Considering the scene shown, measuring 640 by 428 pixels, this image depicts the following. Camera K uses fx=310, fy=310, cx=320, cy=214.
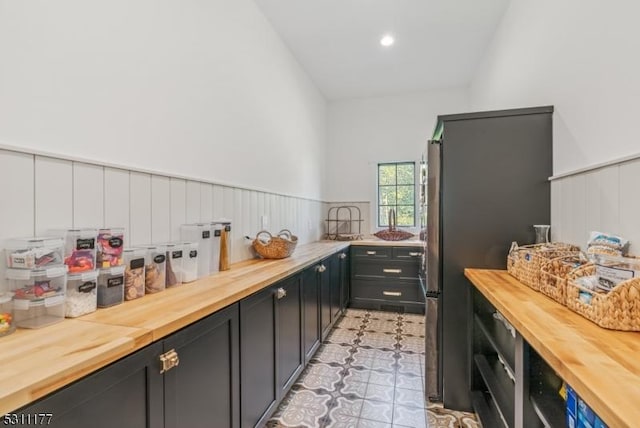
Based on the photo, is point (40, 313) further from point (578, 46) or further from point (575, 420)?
point (578, 46)

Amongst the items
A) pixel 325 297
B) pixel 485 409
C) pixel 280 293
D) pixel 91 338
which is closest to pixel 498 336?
pixel 485 409

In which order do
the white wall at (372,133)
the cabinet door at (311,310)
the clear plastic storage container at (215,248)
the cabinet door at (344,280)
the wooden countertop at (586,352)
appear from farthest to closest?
1. the white wall at (372,133)
2. the cabinet door at (344,280)
3. the cabinet door at (311,310)
4. the clear plastic storage container at (215,248)
5. the wooden countertop at (586,352)

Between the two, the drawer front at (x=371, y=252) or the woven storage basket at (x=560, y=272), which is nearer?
the woven storage basket at (x=560, y=272)

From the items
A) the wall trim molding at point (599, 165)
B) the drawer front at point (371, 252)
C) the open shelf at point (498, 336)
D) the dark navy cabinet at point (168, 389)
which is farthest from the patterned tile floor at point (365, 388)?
the wall trim molding at point (599, 165)

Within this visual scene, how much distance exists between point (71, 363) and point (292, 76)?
3408mm

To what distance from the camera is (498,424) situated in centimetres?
152

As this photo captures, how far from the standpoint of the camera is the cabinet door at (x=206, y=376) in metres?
1.01

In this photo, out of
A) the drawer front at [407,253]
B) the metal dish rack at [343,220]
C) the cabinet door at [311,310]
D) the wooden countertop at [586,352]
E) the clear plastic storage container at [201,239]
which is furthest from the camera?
the metal dish rack at [343,220]

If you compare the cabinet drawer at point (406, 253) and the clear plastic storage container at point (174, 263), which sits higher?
the clear plastic storage container at point (174, 263)

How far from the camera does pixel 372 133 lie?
184 inches

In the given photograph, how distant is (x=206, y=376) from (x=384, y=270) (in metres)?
2.92

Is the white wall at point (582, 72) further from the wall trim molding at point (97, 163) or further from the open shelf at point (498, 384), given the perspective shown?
the wall trim molding at point (97, 163)

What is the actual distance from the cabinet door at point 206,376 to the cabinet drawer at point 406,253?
2728 mm

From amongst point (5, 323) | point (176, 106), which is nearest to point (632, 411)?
point (5, 323)
